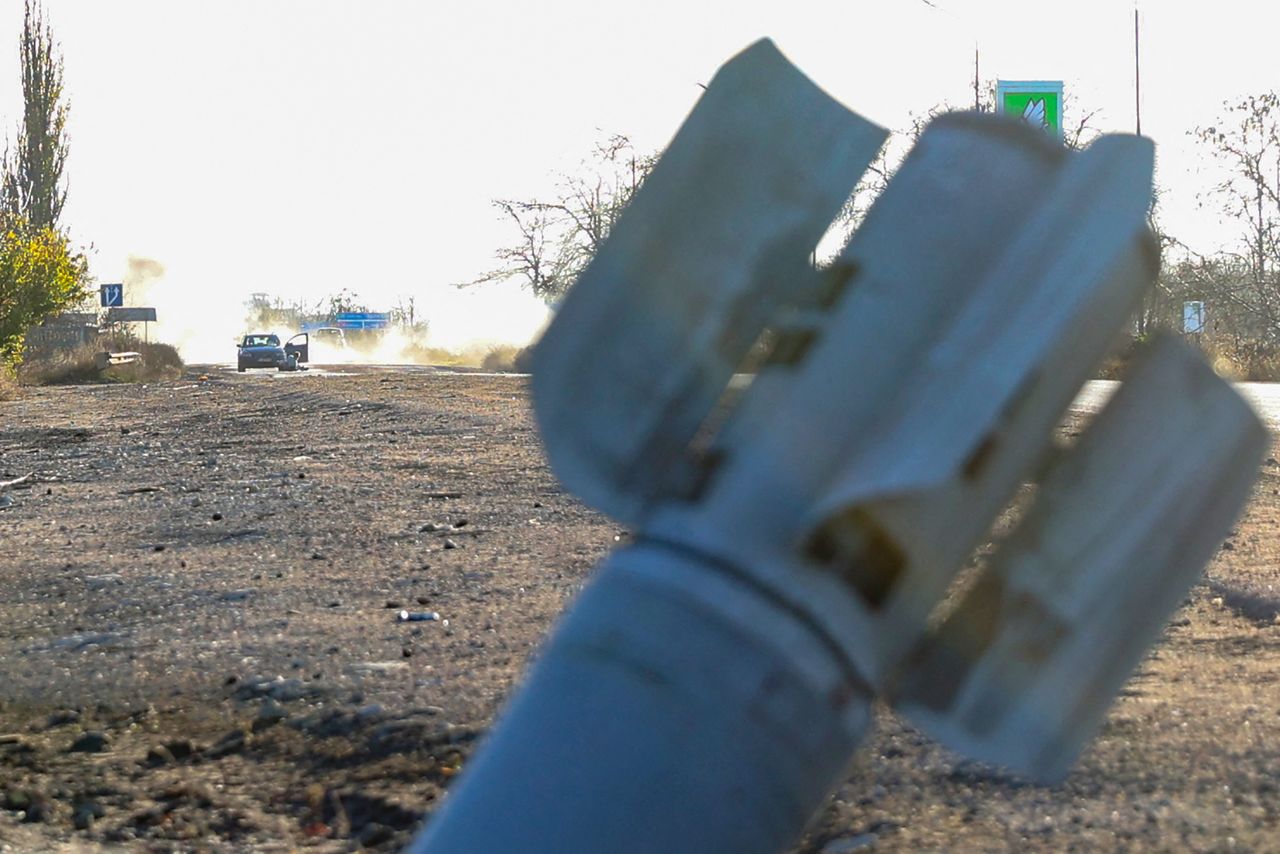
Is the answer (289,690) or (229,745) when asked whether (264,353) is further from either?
(229,745)

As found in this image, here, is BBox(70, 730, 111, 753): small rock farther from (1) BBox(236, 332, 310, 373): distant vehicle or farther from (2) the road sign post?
(1) BBox(236, 332, 310, 373): distant vehicle

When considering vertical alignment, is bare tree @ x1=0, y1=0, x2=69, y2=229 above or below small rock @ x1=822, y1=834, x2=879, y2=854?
above

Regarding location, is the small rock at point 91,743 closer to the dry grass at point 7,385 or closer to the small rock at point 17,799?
the small rock at point 17,799

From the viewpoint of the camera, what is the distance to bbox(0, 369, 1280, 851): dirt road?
2.93m

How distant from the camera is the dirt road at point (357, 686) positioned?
2.93m

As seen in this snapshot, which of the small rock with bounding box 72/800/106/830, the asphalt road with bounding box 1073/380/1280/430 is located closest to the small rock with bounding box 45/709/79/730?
the small rock with bounding box 72/800/106/830

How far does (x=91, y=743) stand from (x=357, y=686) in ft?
2.31

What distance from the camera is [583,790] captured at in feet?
4.67

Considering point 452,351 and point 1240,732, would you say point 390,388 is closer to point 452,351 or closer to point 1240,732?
point 1240,732

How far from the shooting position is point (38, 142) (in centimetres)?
4572

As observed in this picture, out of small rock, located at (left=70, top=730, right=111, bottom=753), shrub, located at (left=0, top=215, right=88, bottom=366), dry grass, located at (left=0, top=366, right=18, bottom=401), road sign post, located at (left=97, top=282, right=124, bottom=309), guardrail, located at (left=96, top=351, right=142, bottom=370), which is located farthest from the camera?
road sign post, located at (left=97, top=282, right=124, bottom=309)

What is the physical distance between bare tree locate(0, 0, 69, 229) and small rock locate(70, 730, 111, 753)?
4537 cm

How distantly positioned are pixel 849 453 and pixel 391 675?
2873mm

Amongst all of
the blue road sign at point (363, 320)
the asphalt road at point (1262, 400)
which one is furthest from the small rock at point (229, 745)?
the blue road sign at point (363, 320)
